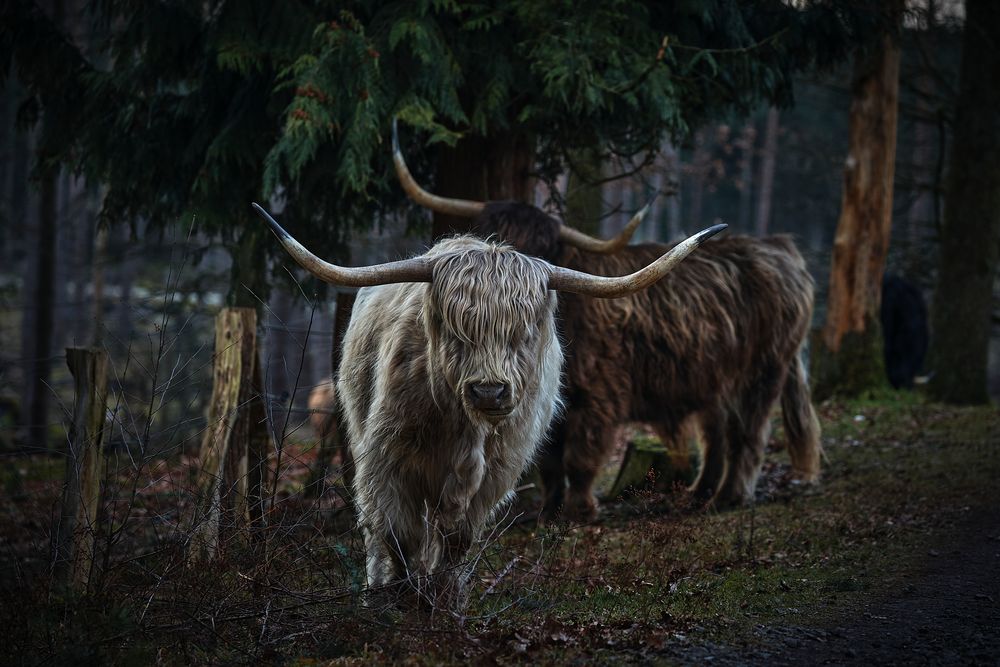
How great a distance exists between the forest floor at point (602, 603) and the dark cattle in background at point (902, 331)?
7233 mm

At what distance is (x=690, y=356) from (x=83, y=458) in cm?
455

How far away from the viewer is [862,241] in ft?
37.0

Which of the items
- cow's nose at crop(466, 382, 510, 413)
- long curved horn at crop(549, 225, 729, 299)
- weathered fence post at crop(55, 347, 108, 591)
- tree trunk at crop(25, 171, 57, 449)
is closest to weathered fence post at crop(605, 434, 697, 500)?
long curved horn at crop(549, 225, 729, 299)

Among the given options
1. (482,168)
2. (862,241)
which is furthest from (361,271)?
(862,241)

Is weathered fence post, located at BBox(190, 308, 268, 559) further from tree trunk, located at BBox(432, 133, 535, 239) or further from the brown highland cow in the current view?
tree trunk, located at BBox(432, 133, 535, 239)

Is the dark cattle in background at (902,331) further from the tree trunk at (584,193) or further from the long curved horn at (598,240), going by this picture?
the long curved horn at (598,240)

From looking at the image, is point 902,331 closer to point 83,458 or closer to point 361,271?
point 361,271

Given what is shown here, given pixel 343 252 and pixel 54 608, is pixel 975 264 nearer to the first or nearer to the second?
pixel 343 252

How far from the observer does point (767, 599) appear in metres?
4.54

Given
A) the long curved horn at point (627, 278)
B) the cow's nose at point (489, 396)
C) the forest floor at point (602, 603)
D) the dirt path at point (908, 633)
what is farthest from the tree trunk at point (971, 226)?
the cow's nose at point (489, 396)

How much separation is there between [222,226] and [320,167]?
103 cm

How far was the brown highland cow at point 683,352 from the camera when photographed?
272 inches

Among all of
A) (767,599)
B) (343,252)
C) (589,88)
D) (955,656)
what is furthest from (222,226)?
(955,656)

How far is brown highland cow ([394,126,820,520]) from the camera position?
22.7ft
